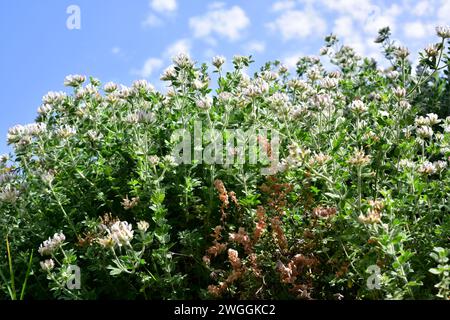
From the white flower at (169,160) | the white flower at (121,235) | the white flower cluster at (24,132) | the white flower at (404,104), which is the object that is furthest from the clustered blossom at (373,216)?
the white flower cluster at (24,132)

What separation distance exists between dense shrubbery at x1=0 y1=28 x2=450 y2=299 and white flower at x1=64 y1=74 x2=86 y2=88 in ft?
0.55

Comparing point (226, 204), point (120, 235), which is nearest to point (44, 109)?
point (226, 204)

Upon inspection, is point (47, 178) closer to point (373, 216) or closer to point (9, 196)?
point (9, 196)

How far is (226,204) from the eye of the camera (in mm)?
3721

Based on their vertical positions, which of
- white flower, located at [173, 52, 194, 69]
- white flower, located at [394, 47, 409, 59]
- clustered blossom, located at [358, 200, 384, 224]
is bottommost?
clustered blossom, located at [358, 200, 384, 224]

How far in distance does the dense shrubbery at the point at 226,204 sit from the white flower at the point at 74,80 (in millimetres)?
169

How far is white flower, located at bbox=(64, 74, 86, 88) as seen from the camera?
16.4 ft

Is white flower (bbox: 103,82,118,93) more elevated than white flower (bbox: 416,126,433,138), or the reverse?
white flower (bbox: 103,82,118,93)

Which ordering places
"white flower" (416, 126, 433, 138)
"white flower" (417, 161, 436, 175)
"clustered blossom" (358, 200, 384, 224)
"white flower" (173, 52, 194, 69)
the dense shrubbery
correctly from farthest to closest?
1. "white flower" (173, 52, 194, 69)
2. "white flower" (416, 126, 433, 138)
3. "white flower" (417, 161, 436, 175)
4. the dense shrubbery
5. "clustered blossom" (358, 200, 384, 224)

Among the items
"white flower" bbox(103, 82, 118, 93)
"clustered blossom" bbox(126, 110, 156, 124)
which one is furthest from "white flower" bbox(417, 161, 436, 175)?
"white flower" bbox(103, 82, 118, 93)

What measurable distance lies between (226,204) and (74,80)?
6.80 feet

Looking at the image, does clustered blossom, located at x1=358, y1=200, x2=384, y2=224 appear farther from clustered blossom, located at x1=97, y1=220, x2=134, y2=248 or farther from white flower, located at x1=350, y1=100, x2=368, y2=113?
clustered blossom, located at x1=97, y1=220, x2=134, y2=248
